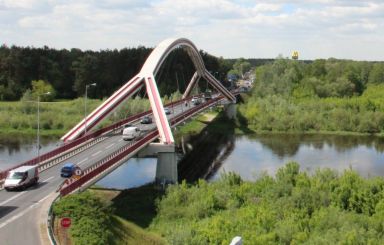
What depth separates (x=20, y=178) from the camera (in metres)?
34.1

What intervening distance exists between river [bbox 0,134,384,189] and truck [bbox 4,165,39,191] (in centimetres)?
1549

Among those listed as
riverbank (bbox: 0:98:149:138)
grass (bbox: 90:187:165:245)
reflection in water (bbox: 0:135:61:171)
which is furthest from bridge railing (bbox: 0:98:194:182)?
riverbank (bbox: 0:98:149:138)

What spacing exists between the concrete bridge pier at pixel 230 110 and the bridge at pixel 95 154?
20.0 meters

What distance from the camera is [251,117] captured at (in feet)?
316

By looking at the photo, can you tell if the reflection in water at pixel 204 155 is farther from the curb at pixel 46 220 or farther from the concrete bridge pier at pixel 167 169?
the curb at pixel 46 220

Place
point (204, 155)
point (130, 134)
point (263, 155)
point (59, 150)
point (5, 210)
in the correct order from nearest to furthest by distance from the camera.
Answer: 1. point (5, 210)
2. point (59, 150)
3. point (130, 134)
4. point (263, 155)
5. point (204, 155)

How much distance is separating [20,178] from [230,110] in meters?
68.9

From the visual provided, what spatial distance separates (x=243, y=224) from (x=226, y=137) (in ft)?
178

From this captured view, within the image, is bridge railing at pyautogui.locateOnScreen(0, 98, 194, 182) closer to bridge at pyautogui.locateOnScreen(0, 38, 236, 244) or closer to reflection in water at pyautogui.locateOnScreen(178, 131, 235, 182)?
bridge at pyautogui.locateOnScreen(0, 38, 236, 244)

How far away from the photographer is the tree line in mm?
117875

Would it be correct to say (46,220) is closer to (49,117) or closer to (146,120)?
(146,120)

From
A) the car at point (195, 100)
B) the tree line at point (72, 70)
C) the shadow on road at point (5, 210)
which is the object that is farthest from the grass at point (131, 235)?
the tree line at point (72, 70)

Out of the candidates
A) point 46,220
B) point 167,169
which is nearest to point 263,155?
point 167,169

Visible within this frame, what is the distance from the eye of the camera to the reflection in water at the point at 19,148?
62.3 meters
